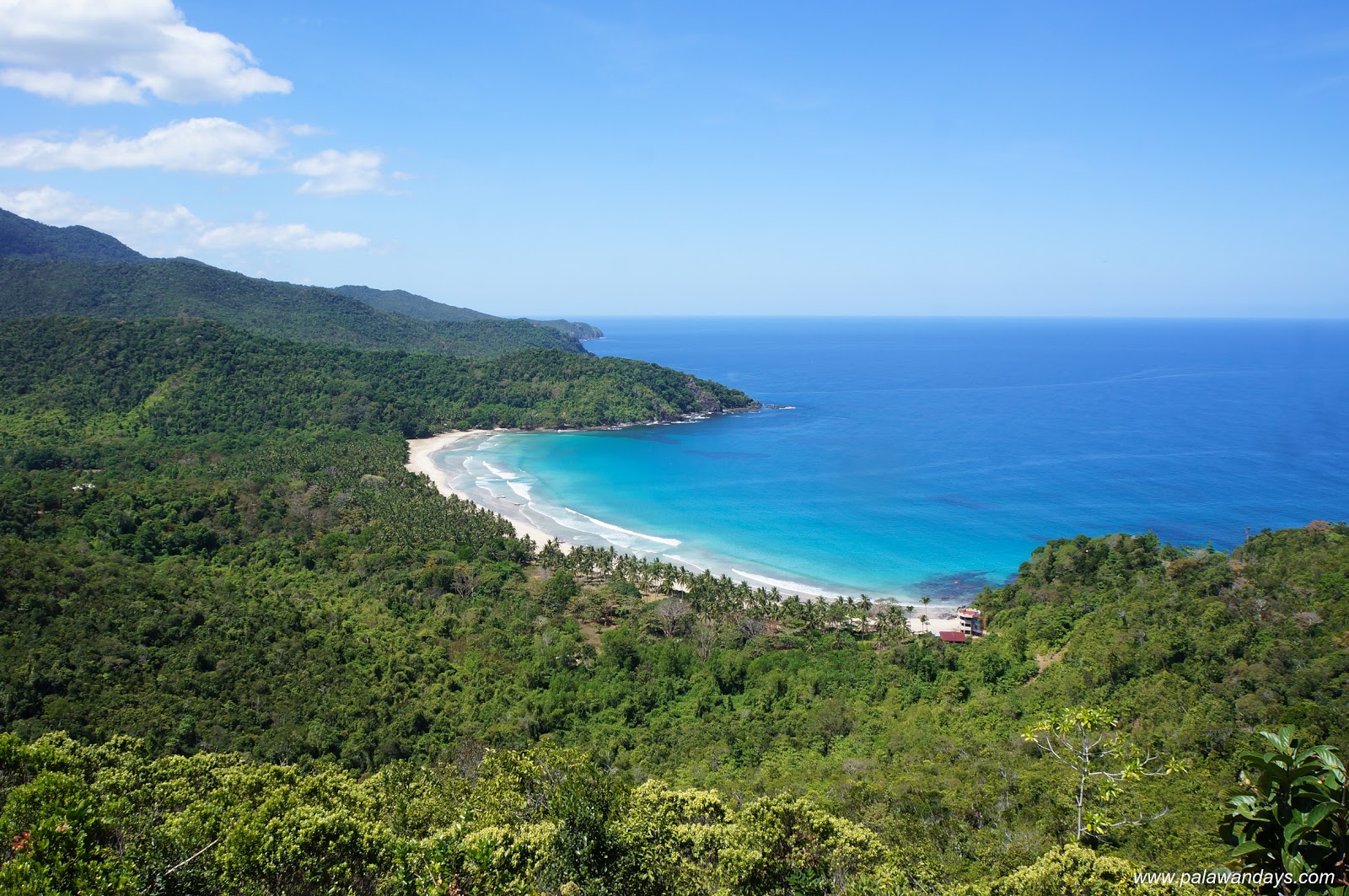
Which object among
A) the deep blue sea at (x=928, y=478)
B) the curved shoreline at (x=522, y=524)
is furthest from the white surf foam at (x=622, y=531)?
the curved shoreline at (x=522, y=524)

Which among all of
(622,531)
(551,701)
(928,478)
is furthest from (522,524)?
(928,478)

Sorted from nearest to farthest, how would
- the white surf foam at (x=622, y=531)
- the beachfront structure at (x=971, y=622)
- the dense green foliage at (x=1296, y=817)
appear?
the dense green foliage at (x=1296, y=817) < the beachfront structure at (x=971, y=622) < the white surf foam at (x=622, y=531)

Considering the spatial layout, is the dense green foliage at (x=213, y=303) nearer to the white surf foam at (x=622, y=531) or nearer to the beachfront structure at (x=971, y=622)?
the white surf foam at (x=622, y=531)

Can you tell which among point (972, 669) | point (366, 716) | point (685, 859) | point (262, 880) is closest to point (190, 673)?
point (366, 716)

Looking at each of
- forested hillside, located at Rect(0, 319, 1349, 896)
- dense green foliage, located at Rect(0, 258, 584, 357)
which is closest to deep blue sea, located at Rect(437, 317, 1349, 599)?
forested hillside, located at Rect(0, 319, 1349, 896)

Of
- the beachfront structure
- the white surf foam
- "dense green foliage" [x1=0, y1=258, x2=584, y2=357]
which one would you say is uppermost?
"dense green foliage" [x1=0, y1=258, x2=584, y2=357]

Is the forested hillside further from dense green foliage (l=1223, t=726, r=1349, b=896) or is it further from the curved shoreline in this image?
dense green foliage (l=1223, t=726, r=1349, b=896)
